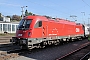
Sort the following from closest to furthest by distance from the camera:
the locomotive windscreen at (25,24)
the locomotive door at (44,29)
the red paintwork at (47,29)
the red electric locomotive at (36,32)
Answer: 1. the red electric locomotive at (36,32)
2. the red paintwork at (47,29)
3. the locomotive windscreen at (25,24)
4. the locomotive door at (44,29)

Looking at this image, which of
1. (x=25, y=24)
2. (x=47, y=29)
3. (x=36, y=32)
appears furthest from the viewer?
(x=47, y=29)

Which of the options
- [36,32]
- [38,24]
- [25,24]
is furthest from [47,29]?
[25,24]

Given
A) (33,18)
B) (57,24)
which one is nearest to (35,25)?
(33,18)

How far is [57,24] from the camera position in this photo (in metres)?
19.4

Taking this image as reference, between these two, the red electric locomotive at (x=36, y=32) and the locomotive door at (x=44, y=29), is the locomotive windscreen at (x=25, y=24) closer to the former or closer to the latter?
the red electric locomotive at (x=36, y=32)

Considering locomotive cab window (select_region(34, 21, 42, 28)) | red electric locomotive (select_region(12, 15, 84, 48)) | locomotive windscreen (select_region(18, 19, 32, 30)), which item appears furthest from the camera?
locomotive cab window (select_region(34, 21, 42, 28))

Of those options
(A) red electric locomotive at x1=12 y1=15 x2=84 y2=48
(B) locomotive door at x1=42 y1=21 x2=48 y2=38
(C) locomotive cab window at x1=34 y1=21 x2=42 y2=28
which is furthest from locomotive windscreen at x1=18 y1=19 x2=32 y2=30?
(B) locomotive door at x1=42 y1=21 x2=48 y2=38

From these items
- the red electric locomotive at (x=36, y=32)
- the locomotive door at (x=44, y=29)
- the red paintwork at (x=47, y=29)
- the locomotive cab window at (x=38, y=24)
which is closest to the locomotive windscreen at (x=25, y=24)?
the red electric locomotive at (x=36, y=32)

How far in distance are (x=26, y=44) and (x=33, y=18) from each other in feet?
9.05

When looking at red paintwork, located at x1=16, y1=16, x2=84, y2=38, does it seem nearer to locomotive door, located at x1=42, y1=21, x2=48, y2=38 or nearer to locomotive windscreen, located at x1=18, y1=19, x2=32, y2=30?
locomotive door, located at x1=42, y1=21, x2=48, y2=38

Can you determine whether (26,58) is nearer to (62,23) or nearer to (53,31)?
(53,31)

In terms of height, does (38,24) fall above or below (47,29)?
above

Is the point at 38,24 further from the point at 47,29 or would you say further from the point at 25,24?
the point at 47,29

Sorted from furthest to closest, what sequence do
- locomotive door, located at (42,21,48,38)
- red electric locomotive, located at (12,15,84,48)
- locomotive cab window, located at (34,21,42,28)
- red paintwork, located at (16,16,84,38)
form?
locomotive door, located at (42,21,48,38) < locomotive cab window, located at (34,21,42,28) < red paintwork, located at (16,16,84,38) < red electric locomotive, located at (12,15,84,48)
